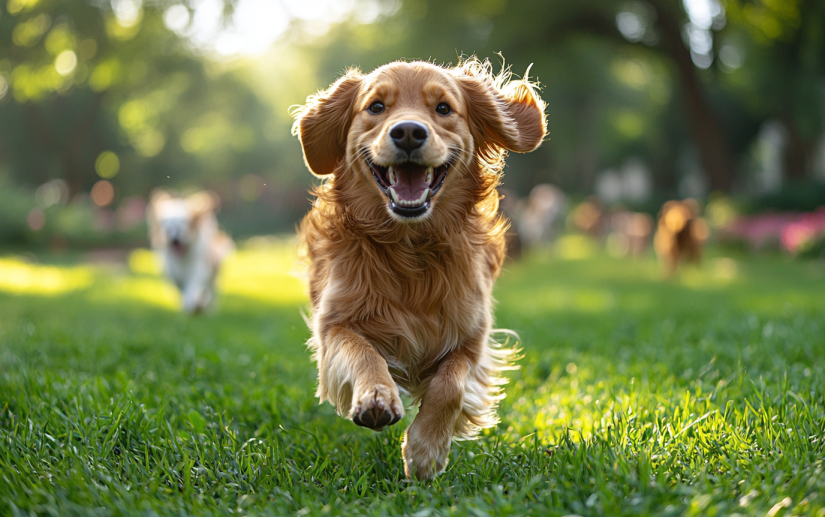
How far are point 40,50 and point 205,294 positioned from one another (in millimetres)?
9043

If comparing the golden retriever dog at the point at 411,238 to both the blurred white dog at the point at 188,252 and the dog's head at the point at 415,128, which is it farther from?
the blurred white dog at the point at 188,252

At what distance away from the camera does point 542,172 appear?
37.7m

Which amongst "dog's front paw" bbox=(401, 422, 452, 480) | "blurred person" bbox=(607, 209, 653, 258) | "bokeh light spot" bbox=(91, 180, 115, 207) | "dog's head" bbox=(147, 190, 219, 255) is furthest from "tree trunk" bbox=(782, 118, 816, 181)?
"bokeh light spot" bbox=(91, 180, 115, 207)

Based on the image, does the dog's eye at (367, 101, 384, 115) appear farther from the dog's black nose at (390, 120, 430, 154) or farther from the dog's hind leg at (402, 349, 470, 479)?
the dog's hind leg at (402, 349, 470, 479)

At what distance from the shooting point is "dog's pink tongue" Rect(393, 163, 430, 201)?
2.78 metres

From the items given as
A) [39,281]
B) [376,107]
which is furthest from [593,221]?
[376,107]

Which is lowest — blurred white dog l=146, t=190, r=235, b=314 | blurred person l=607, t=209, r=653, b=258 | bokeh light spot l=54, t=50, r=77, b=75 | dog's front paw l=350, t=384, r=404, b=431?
blurred person l=607, t=209, r=653, b=258

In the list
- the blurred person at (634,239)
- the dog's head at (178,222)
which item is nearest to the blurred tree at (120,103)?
the dog's head at (178,222)

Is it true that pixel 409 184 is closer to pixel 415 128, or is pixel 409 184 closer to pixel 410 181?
pixel 410 181

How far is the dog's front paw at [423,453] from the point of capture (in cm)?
250

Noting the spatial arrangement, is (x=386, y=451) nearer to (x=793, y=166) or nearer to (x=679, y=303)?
(x=679, y=303)

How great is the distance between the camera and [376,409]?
7.47 ft

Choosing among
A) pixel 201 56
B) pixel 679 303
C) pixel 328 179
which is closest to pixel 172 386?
pixel 328 179

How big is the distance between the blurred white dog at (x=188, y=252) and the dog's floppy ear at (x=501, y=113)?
18.9ft
